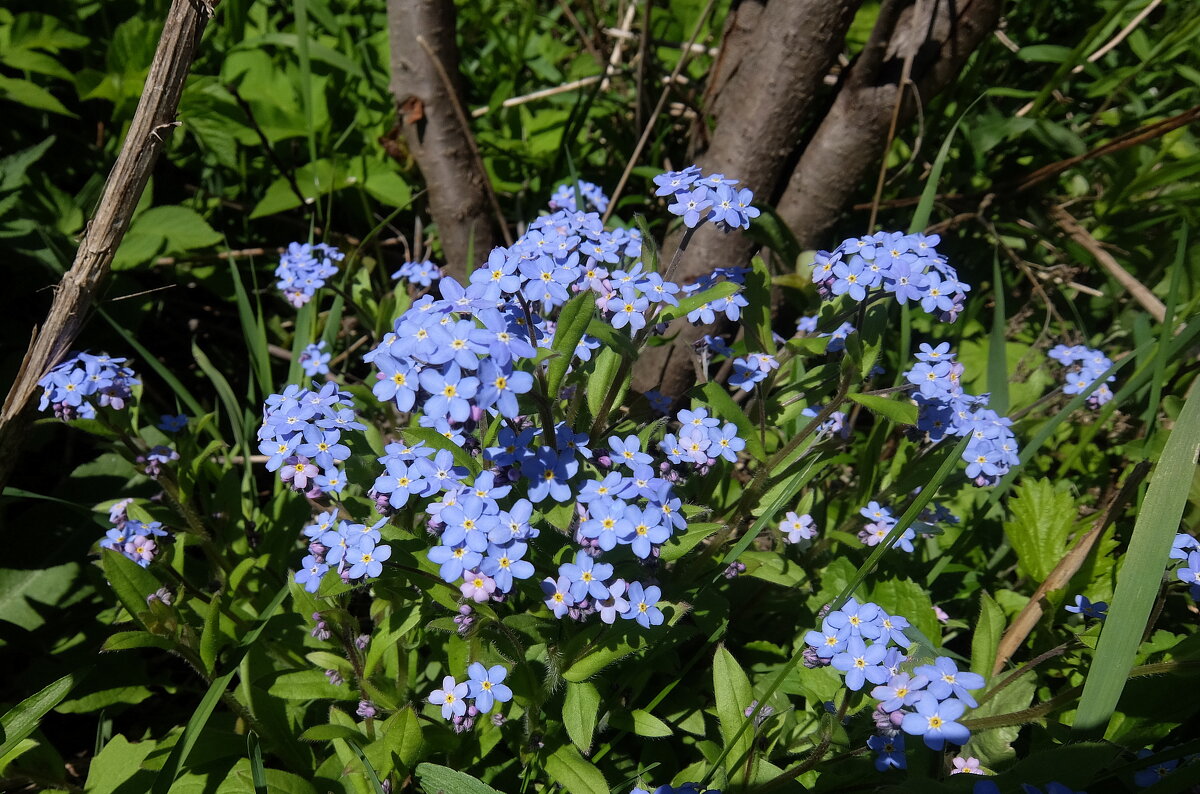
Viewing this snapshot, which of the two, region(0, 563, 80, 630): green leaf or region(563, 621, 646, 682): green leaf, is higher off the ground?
region(563, 621, 646, 682): green leaf

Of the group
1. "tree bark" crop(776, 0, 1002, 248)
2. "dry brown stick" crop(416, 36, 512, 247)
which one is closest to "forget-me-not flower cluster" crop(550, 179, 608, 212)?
"dry brown stick" crop(416, 36, 512, 247)

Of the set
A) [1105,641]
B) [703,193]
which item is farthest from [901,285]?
[1105,641]

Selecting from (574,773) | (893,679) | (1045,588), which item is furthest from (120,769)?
(1045,588)

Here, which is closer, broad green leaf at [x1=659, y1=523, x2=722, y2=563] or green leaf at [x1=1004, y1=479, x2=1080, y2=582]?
broad green leaf at [x1=659, y1=523, x2=722, y2=563]

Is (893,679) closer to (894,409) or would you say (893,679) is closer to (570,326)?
(894,409)

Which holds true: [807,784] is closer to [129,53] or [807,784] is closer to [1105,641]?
[1105,641]

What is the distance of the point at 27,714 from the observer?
2.25m

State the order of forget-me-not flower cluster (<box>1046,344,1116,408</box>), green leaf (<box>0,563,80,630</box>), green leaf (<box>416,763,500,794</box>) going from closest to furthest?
green leaf (<box>416,763,500,794</box>)
green leaf (<box>0,563,80,630</box>)
forget-me-not flower cluster (<box>1046,344,1116,408</box>)

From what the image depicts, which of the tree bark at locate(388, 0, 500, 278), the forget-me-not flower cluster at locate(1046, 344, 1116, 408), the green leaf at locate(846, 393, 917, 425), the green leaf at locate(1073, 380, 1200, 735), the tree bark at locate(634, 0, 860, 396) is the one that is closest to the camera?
the green leaf at locate(1073, 380, 1200, 735)

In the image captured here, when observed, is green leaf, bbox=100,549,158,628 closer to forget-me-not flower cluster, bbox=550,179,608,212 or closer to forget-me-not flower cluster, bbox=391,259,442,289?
forget-me-not flower cluster, bbox=391,259,442,289

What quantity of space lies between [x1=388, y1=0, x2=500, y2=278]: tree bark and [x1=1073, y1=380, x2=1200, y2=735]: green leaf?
116 inches

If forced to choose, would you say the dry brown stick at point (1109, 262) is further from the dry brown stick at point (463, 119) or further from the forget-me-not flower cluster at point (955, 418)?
the dry brown stick at point (463, 119)

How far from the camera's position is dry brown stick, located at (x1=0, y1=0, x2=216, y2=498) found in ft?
7.59

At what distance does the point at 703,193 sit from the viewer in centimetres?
242
